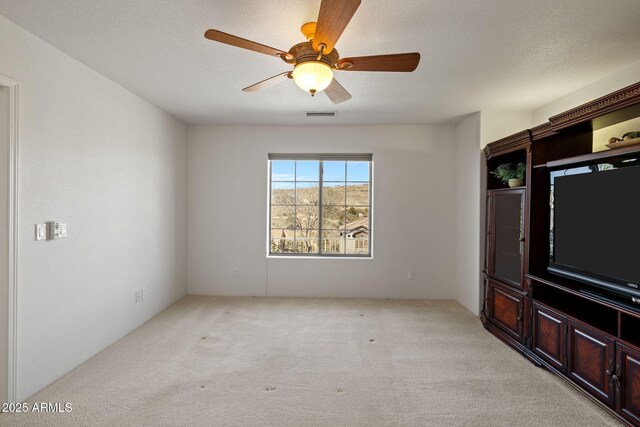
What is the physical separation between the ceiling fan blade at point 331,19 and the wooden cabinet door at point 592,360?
2.47 metres

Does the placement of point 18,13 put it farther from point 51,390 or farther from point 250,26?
point 51,390

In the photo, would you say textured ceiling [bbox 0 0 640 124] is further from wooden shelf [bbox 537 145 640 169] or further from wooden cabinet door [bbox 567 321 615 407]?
wooden cabinet door [bbox 567 321 615 407]

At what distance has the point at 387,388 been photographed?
7.87 ft

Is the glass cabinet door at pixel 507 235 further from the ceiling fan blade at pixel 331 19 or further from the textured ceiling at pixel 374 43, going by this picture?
the ceiling fan blade at pixel 331 19

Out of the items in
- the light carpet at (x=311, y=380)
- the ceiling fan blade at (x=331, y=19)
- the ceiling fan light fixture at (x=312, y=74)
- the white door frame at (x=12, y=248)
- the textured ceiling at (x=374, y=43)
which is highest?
the textured ceiling at (x=374, y=43)

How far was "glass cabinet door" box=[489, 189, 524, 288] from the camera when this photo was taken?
3.12 meters

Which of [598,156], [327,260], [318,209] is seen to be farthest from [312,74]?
[327,260]

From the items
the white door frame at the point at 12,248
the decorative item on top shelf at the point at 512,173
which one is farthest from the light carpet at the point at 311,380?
the decorative item on top shelf at the point at 512,173

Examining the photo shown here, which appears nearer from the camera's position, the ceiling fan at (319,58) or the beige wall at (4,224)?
the ceiling fan at (319,58)

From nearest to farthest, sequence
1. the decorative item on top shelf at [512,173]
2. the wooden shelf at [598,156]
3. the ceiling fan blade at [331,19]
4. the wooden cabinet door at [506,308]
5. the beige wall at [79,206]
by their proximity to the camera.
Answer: the ceiling fan blade at [331,19] → the wooden shelf at [598,156] → the beige wall at [79,206] → the wooden cabinet door at [506,308] → the decorative item on top shelf at [512,173]

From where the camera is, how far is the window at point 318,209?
4.86 m

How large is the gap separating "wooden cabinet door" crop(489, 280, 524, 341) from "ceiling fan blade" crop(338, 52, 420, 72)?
2360 mm

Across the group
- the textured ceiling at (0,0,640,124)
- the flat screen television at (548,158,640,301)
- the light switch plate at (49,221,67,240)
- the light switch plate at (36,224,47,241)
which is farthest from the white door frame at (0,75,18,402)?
the flat screen television at (548,158,640,301)

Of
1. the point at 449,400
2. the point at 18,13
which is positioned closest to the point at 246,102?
the point at 18,13
